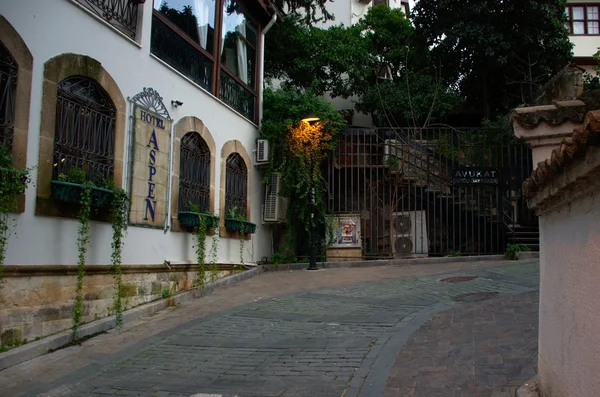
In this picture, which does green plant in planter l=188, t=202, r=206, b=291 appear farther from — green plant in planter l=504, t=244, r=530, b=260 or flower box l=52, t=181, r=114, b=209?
green plant in planter l=504, t=244, r=530, b=260

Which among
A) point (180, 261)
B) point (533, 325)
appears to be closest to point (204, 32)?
point (180, 261)

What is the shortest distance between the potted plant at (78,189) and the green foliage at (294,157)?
23.4 ft

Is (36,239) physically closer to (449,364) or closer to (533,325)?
(449,364)

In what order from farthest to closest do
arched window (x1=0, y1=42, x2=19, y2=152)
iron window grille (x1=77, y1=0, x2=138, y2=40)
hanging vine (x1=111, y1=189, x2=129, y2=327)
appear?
iron window grille (x1=77, y1=0, x2=138, y2=40), hanging vine (x1=111, y1=189, x2=129, y2=327), arched window (x1=0, y1=42, x2=19, y2=152)

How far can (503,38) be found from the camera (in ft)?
61.5

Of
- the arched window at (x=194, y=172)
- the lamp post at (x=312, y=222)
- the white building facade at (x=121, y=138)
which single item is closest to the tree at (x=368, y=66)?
the lamp post at (x=312, y=222)

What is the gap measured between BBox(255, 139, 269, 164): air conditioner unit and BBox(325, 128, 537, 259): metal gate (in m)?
2.24

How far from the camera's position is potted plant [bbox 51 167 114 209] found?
6996 mm

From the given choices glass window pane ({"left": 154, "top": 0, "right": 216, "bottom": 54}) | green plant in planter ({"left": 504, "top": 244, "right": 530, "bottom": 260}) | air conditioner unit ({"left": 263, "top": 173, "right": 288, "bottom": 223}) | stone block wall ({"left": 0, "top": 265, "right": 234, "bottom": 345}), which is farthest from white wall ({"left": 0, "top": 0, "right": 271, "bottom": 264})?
green plant in planter ({"left": 504, "top": 244, "right": 530, "bottom": 260})

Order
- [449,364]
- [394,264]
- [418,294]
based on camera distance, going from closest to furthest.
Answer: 1. [449,364]
2. [418,294]
3. [394,264]

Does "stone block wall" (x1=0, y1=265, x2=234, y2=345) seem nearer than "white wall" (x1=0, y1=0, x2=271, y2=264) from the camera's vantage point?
Yes

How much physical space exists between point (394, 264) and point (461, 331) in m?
8.00

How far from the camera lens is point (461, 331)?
6.89 m

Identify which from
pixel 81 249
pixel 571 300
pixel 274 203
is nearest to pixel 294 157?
pixel 274 203
